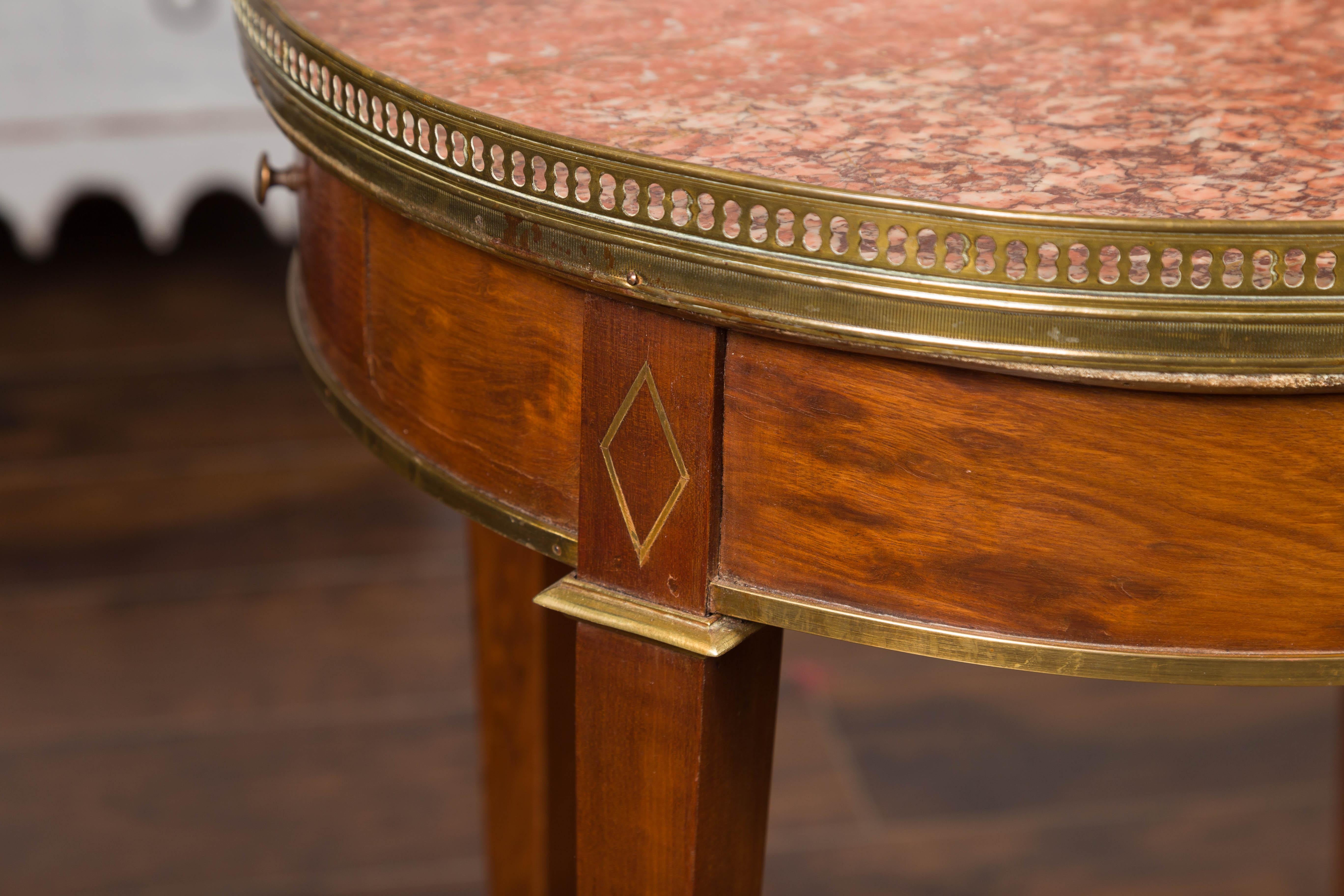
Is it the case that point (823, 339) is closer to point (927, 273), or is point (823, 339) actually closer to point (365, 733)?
point (927, 273)

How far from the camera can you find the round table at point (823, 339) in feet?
1.21

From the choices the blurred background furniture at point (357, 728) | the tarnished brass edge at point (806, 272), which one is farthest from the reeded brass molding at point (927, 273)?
the blurred background furniture at point (357, 728)

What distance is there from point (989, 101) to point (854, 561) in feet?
0.49

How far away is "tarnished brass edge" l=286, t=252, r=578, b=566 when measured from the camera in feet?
1.55

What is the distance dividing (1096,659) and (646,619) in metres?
0.12

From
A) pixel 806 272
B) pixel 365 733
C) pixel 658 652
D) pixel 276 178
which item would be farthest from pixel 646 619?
pixel 365 733

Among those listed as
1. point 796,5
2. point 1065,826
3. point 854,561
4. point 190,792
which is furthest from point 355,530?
point 854,561

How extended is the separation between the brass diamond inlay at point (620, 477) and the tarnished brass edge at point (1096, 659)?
5 centimetres

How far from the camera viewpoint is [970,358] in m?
0.37

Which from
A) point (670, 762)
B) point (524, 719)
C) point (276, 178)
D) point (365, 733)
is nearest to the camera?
point (670, 762)

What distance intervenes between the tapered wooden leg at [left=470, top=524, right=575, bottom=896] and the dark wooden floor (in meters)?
0.23

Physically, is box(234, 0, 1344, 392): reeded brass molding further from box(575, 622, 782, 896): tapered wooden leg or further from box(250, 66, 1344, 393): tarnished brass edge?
box(575, 622, 782, 896): tapered wooden leg

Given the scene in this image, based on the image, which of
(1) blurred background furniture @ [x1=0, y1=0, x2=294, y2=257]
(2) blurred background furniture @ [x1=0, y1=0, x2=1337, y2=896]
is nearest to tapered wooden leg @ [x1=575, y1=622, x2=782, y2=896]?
(2) blurred background furniture @ [x1=0, y1=0, x2=1337, y2=896]

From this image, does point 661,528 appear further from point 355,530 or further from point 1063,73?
point 355,530
